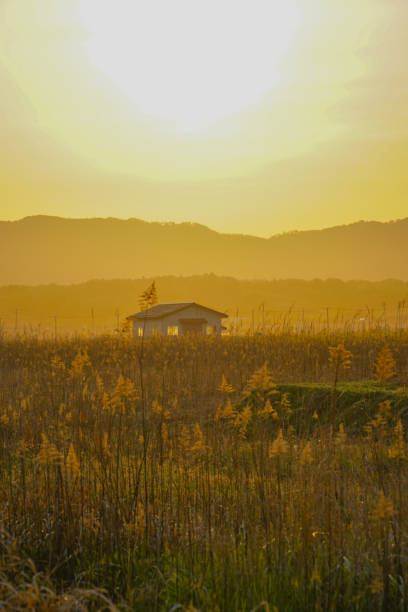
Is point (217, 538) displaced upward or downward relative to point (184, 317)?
downward

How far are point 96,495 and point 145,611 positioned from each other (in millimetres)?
1374

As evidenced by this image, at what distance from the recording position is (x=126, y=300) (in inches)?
6988

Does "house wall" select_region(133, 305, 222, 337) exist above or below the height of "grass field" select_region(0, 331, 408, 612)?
above

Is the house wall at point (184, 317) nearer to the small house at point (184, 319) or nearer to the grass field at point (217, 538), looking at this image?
the small house at point (184, 319)

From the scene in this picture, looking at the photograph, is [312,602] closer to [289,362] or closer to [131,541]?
[131,541]

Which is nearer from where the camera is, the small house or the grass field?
the grass field

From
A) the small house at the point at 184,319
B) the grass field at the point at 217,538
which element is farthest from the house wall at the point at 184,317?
the grass field at the point at 217,538

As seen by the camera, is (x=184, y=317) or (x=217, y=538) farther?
(x=184, y=317)

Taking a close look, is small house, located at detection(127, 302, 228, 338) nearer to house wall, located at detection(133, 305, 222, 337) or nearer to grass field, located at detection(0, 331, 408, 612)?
house wall, located at detection(133, 305, 222, 337)

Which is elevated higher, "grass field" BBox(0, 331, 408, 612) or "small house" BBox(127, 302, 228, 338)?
"small house" BBox(127, 302, 228, 338)

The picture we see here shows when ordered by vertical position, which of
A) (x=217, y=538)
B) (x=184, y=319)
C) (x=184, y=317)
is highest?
(x=184, y=317)

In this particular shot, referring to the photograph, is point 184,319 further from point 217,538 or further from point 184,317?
point 217,538

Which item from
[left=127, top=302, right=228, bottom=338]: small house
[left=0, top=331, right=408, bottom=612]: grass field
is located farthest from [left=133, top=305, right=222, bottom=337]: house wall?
[left=0, top=331, right=408, bottom=612]: grass field

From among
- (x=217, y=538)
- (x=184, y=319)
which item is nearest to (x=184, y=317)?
(x=184, y=319)
